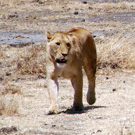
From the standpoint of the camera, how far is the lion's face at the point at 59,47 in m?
6.72

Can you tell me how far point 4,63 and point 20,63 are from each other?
36.4 inches

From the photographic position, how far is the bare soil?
6059mm

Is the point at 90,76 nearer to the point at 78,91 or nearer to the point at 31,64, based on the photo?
the point at 78,91

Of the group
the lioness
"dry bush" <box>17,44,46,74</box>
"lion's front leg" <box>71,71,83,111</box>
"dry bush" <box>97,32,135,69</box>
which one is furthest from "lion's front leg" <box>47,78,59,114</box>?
"dry bush" <box>97,32,135,69</box>

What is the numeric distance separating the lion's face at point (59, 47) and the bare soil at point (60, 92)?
0.73 m

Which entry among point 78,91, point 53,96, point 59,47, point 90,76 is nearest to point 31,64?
point 90,76

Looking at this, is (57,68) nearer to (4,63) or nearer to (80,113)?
(80,113)

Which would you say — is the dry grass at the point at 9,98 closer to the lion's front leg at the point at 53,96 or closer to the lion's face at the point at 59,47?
the lion's front leg at the point at 53,96

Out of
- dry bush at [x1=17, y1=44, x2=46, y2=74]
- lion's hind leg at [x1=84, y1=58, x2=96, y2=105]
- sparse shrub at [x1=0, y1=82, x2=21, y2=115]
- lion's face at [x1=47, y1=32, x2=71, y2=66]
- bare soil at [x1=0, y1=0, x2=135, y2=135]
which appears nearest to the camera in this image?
bare soil at [x1=0, y1=0, x2=135, y2=135]

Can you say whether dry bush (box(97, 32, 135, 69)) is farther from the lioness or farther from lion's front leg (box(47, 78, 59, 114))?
lion's front leg (box(47, 78, 59, 114))

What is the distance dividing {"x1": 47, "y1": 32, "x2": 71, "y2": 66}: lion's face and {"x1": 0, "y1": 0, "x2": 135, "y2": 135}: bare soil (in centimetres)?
73

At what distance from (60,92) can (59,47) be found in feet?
7.42

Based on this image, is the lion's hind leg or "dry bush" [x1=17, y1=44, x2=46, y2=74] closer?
the lion's hind leg

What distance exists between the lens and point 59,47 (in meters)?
6.77
